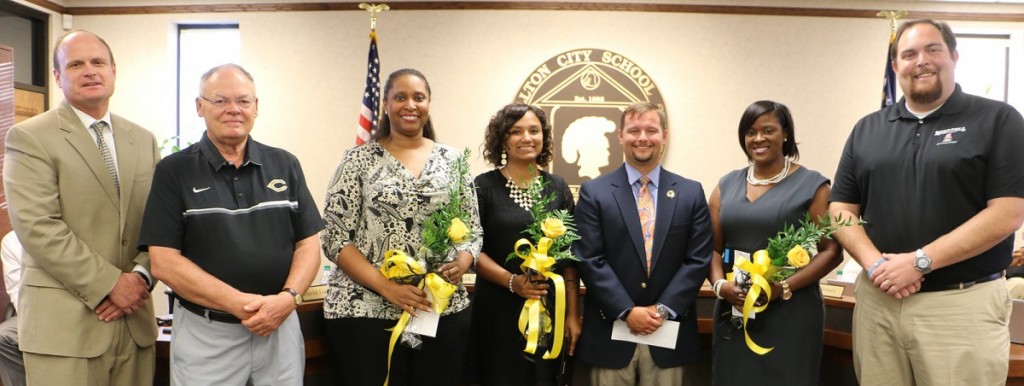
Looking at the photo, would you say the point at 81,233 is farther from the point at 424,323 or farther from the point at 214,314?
the point at 424,323

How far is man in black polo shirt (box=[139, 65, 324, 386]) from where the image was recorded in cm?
224

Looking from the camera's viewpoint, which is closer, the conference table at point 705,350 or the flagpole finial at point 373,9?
the conference table at point 705,350

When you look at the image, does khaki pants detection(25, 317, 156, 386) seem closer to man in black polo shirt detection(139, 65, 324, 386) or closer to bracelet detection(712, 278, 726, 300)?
man in black polo shirt detection(139, 65, 324, 386)

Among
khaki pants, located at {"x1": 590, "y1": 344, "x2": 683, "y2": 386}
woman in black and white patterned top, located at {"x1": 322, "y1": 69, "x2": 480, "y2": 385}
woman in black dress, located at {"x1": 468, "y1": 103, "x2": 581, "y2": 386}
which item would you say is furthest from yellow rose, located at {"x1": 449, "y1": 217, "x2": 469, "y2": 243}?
khaki pants, located at {"x1": 590, "y1": 344, "x2": 683, "y2": 386}

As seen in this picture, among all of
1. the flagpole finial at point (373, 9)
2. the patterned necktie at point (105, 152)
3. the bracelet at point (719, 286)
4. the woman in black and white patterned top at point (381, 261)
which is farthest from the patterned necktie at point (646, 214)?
the flagpole finial at point (373, 9)

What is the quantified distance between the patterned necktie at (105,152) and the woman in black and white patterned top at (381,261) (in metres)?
0.74

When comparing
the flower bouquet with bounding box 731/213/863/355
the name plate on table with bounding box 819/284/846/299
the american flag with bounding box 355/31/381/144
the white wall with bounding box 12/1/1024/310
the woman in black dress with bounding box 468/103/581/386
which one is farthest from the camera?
the white wall with bounding box 12/1/1024/310

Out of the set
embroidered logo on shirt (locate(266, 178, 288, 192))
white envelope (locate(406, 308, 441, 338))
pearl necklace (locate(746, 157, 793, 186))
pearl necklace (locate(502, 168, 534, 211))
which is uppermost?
pearl necklace (locate(746, 157, 793, 186))

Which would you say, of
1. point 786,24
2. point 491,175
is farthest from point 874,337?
point 786,24

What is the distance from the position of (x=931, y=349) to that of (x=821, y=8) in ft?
15.9

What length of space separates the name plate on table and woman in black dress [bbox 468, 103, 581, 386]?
1157 mm

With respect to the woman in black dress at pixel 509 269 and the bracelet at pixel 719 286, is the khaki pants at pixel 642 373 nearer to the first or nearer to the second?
the woman in black dress at pixel 509 269

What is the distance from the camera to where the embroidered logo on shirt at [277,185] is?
2383 mm

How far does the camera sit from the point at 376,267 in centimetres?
256
